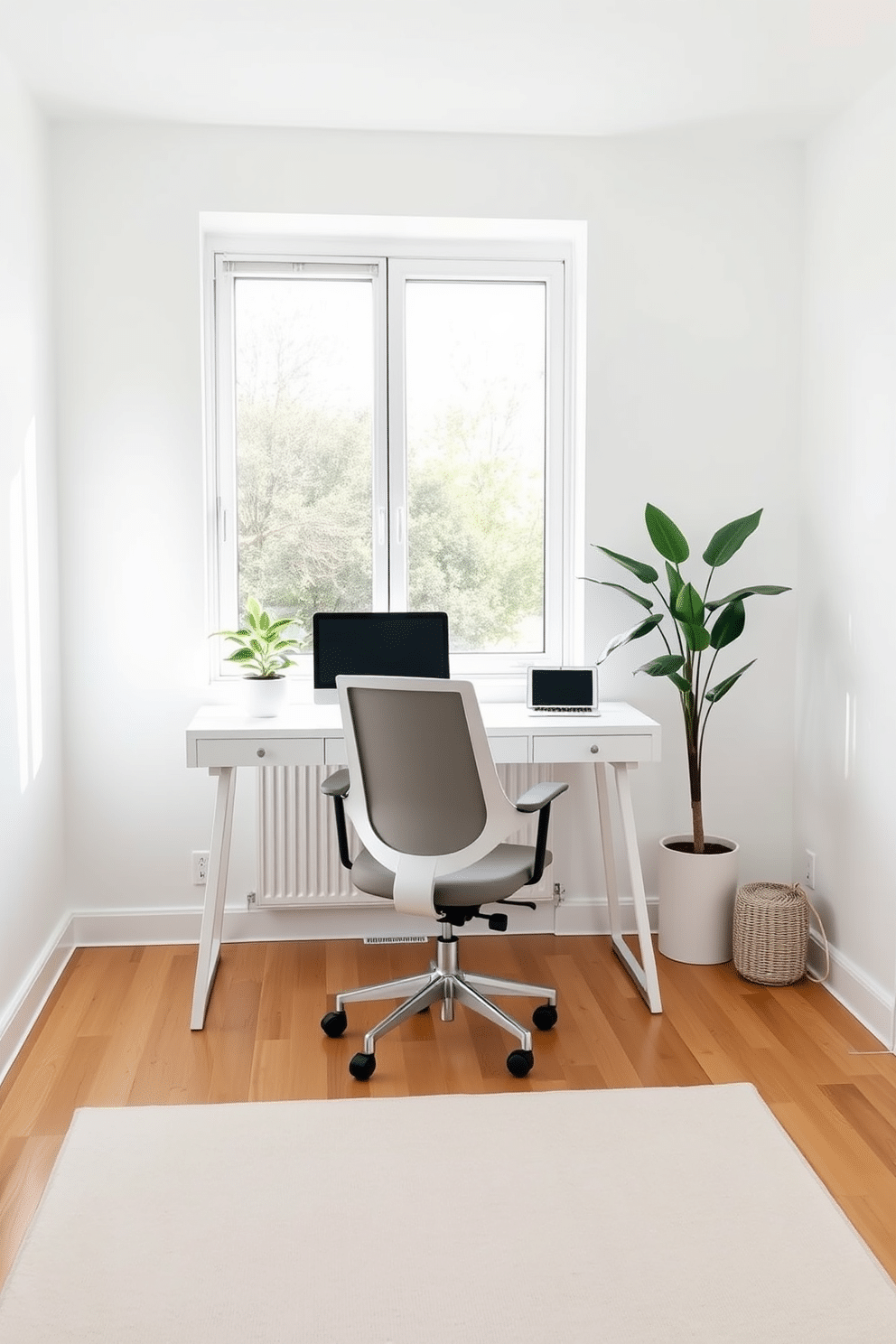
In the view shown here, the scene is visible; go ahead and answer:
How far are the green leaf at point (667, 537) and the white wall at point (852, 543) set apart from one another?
490 millimetres

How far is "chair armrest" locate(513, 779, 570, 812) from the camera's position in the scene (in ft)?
9.02

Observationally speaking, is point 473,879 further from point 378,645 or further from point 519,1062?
point 378,645

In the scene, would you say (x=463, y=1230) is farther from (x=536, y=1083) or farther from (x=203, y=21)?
(x=203, y=21)

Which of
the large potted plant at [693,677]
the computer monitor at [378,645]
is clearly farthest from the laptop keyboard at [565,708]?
the computer monitor at [378,645]

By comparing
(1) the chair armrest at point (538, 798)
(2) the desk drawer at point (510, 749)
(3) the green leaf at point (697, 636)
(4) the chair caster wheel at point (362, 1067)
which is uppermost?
(3) the green leaf at point (697, 636)

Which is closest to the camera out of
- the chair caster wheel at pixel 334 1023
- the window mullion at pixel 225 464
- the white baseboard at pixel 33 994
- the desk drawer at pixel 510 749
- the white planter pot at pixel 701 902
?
the white baseboard at pixel 33 994

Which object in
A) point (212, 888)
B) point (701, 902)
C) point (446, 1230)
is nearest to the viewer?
point (446, 1230)

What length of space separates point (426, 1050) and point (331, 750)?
864 mm

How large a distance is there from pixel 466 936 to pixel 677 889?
2.49ft

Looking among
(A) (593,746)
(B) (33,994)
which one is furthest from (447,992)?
(B) (33,994)

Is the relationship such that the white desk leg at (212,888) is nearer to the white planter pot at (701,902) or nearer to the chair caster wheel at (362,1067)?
the chair caster wheel at (362,1067)

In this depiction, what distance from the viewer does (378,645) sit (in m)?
3.49

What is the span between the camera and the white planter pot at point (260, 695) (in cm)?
334

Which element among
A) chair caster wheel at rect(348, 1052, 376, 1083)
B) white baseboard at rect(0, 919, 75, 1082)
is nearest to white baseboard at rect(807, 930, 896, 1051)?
chair caster wheel at rect(348, 1052, 376, 1083)
